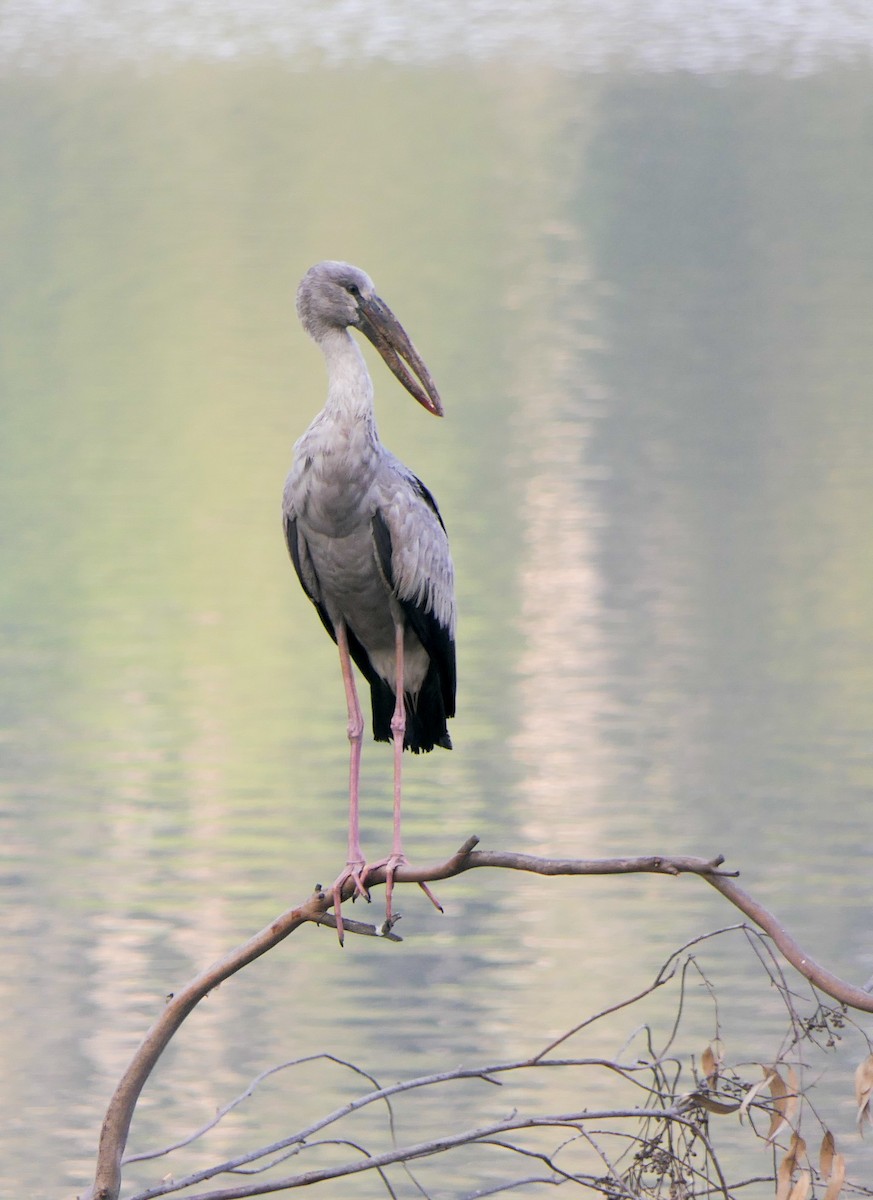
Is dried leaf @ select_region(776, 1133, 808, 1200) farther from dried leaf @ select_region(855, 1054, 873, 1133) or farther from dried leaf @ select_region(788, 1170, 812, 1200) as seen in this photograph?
dried leaf @ select_region(855, 1054, 873, 1133)

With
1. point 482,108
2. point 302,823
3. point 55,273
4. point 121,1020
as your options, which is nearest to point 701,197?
point 482,108

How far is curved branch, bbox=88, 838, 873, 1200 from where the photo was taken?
4.12m

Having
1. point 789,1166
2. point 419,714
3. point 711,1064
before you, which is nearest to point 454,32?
point 419,714

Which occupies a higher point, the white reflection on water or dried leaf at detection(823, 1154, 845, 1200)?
the white reflection on water

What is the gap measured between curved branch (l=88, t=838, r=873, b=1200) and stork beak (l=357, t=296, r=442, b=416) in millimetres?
1574

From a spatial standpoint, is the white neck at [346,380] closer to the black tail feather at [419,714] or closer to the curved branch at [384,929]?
the black tail feather at [419,714]

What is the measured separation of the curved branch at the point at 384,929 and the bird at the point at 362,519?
3.13 ft

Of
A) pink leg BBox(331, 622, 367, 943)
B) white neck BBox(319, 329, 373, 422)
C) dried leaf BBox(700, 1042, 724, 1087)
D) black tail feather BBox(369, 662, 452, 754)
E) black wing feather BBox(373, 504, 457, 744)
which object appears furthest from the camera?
black tail feather BBox(369, 662, 452, 754)

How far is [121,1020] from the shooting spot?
433 inches

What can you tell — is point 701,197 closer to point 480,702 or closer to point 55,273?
point 55,273

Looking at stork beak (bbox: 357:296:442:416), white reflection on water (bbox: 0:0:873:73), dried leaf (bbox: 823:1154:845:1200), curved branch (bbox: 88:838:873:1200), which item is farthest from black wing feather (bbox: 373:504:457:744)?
white reflection on water (bbox: 0:0:873:73)

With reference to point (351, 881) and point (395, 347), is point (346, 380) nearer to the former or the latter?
point (395, 347)

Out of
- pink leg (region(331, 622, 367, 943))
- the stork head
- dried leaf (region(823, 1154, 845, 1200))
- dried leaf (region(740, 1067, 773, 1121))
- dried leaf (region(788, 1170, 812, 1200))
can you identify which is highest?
the stork head

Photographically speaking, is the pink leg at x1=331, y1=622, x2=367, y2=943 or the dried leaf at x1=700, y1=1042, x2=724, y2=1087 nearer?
the dried leaf at x1=700, y1=1042, x2=724, y2=1087
